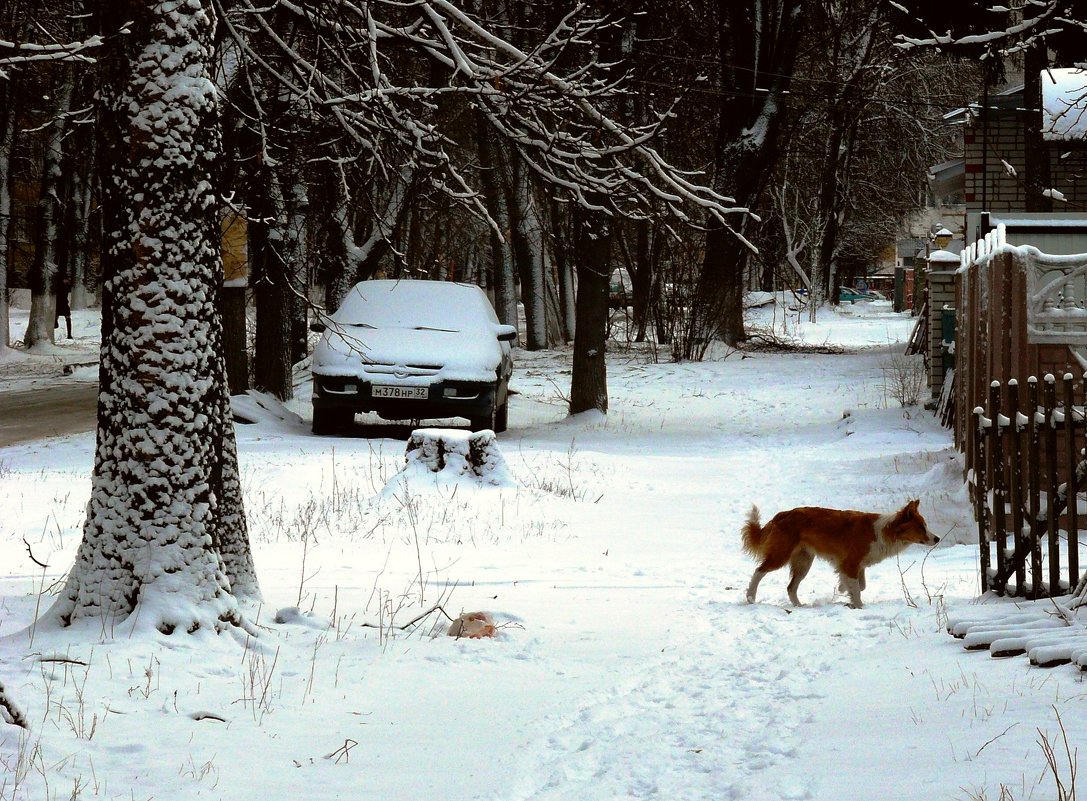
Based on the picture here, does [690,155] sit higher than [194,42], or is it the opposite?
[690,155]

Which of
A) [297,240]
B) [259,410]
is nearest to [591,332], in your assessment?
[259,410]

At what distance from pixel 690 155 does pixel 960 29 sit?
1096 centimetres

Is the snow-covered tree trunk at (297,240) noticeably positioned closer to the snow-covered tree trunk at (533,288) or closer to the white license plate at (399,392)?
the white license plate at (399,392)

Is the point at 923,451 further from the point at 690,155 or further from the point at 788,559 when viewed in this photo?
the point at 690,155

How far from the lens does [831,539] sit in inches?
281

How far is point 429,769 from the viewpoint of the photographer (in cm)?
404

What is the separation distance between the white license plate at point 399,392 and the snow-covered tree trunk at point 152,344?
9.35 m

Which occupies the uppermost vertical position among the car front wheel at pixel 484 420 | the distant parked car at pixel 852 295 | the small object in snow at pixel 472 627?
the distant parked car at pixel 852 295

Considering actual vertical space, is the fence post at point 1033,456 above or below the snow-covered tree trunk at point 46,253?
below

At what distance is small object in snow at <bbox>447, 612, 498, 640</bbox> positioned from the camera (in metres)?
5.88

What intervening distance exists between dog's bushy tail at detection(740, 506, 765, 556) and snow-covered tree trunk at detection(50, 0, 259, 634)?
3353 mm

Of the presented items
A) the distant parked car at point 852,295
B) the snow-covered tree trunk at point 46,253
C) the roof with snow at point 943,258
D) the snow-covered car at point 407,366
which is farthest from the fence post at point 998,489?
the distant parked car at point 852,295

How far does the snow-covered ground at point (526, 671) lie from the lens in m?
3.82

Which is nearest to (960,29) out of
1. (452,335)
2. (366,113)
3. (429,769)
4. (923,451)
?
(923,451)
